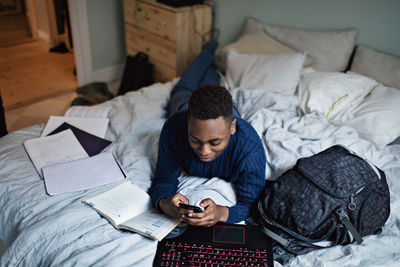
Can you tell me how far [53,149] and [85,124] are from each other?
0.23 metres

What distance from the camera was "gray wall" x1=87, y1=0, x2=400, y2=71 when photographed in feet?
6.45

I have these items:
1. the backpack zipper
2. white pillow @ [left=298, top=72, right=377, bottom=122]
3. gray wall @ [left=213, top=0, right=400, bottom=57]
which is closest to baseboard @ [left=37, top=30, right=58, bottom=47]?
gray wall @ [left=213, top=0, right=400, bottom=57]

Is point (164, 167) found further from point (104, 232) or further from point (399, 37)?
point (399, 37)

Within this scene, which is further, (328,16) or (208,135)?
(328,16)

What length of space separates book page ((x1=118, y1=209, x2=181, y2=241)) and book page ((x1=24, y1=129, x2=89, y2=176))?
448 millimetres

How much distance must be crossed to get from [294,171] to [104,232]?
648 millimetres

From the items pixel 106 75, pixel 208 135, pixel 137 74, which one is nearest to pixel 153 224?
pixel 208 135

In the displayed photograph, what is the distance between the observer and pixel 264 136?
1.53 metres

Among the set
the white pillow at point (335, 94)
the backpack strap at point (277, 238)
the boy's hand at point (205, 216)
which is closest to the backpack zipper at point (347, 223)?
the backpack strap at point (277, 238)

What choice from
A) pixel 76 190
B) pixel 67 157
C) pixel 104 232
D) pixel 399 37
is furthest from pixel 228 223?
pixel 399 37

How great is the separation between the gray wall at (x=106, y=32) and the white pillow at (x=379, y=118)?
2.19 meters

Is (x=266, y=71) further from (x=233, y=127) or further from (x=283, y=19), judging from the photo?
(x=233, y=127)

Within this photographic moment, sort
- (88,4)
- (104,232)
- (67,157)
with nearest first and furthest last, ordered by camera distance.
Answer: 1. (104,232)
2. (67,157)
3. (88,4)

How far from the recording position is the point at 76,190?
49.1 inches
